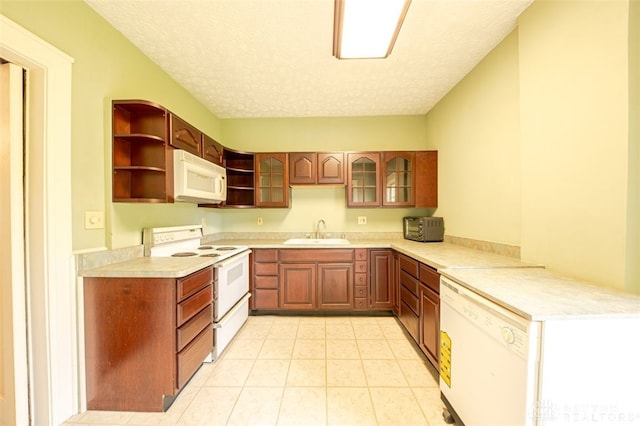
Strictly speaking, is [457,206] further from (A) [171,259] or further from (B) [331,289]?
(A) [171,259]

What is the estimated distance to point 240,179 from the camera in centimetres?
319

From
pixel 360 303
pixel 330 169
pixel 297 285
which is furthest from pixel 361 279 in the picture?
pixel 330 169

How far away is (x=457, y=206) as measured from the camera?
2496 millimetres

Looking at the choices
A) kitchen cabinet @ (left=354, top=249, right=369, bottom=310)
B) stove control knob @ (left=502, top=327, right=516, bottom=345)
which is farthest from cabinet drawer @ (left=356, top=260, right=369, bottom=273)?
stove control knob @ (left=502, top=327, right=516, bottom=345)

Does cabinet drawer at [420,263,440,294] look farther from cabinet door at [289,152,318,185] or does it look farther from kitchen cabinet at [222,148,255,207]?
kitchen cabinet at [222,148,255,207]

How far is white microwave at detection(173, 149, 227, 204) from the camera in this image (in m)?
1.83

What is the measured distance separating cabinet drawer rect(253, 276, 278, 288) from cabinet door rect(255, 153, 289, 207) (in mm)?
884

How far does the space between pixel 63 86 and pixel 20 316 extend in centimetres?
127

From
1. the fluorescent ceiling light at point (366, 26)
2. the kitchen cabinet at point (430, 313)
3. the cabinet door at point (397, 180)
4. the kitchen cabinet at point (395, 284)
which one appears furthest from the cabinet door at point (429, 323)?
the fluorescent ceiling light at point (366, 26)

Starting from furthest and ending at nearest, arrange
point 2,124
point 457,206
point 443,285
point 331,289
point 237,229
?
1. point 237,229
2. point 331,289
3. point 457,206
4. point 443,285
5. point 2,124

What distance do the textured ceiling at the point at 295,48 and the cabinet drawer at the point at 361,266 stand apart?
6.07 feet

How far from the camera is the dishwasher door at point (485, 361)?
87 cm

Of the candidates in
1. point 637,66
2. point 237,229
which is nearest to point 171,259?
point 237,229

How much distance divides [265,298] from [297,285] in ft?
1.29
